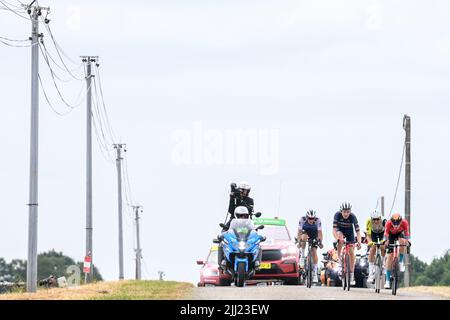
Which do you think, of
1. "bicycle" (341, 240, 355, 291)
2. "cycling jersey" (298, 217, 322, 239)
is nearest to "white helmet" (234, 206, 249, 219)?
"cycling jersey" (298, 217, 322, 239)

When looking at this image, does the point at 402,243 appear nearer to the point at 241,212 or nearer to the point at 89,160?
the point at 241,212

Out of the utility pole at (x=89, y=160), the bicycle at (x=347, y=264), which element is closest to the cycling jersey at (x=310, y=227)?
the bicycle at (x=347, y=264)

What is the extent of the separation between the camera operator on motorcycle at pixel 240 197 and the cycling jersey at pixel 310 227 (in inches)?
68.3

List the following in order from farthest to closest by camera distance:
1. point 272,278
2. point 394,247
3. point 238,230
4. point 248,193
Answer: point 272,278 → point 248,193 → point 238,230 → point 394,247

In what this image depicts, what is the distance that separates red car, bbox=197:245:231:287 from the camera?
111ft

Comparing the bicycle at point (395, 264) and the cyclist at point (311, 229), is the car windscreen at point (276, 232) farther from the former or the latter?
the bicycle at point (395, 264)

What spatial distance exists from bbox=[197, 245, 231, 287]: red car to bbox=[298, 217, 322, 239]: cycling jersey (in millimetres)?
3286

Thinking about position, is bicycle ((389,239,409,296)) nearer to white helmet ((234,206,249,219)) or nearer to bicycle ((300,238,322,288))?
bicycle ((300,238,322,288))

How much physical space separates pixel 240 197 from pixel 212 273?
310 cm
